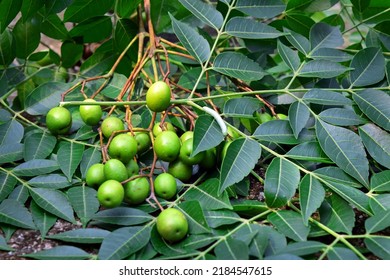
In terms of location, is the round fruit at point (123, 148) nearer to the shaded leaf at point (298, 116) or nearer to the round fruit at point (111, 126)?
the round fruit at point (111, 126)

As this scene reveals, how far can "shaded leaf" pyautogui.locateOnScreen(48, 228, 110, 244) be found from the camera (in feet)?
2.77

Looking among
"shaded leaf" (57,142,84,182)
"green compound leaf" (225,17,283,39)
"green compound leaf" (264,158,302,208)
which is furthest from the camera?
"green compound leaf" (225,17,283,39)

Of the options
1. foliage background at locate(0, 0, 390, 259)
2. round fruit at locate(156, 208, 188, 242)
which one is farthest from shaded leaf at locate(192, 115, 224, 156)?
round fruit at locate(156, 208, 188, 242)

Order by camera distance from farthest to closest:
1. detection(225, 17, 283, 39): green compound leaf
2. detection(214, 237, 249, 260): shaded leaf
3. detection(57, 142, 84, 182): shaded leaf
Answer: detection(225, 17, 283, 39): green compound leaf < detection(57, 142, 84, 182): shaded leaf < detection(214, 237, 249, 260): shaded leaf

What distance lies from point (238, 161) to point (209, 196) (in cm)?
7

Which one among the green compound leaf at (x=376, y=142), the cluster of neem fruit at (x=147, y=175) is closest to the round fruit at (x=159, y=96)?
the cluster of neem fruit at (x=147, y=175)

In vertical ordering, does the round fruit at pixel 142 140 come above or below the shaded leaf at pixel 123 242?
above

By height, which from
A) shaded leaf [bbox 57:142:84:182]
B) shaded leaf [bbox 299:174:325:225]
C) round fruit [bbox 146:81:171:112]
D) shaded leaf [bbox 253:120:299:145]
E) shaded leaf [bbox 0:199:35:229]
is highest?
round fruit [bbox 146:81:171:112]

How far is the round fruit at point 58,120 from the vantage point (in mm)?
1036

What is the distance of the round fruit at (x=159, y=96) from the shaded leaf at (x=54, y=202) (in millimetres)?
206

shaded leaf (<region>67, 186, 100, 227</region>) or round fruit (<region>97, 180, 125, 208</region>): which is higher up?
round fruit (<region>97, 180, 125, 208</region>)

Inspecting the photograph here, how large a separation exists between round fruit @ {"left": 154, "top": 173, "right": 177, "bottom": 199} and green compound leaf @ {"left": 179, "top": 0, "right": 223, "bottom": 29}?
1.09 ft

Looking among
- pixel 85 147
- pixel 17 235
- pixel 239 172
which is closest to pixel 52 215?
pixel 17 235

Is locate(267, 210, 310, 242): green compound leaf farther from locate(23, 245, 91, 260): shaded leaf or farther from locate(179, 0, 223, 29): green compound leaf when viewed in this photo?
locate(179, 0, 223, 29): green compound leaf
